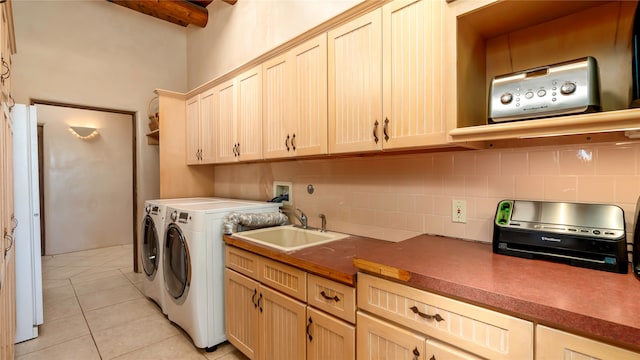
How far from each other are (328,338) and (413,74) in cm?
129

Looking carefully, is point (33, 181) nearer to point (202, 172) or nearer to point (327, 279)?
point (202, 172)

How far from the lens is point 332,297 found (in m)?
1.37

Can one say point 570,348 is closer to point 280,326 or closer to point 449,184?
point 449,184

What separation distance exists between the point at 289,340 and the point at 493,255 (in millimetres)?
1085

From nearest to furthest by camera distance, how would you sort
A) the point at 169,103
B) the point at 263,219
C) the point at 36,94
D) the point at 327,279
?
the point at 327,279 → the point at 263,219 → the point at 36,94 → the point at 169,103

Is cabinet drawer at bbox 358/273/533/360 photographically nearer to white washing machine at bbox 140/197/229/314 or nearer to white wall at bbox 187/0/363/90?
white wall at bbox 187/0/363/90

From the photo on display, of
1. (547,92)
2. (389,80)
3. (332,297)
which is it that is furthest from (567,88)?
(332,297)

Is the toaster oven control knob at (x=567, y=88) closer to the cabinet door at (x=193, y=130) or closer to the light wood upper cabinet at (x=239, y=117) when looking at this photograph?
the light wood upper cabinet at (x=239, y=117)

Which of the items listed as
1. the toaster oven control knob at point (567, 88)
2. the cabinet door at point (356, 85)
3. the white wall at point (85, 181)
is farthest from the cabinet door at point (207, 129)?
the white wall at point (85, 181)

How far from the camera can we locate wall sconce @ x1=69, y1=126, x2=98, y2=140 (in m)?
5.12

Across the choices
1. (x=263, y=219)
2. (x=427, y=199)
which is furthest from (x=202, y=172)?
(x=427, y=199)

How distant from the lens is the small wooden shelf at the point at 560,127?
914 mm

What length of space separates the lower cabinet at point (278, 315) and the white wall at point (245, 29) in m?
1.62

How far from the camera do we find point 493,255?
129 centimetres
